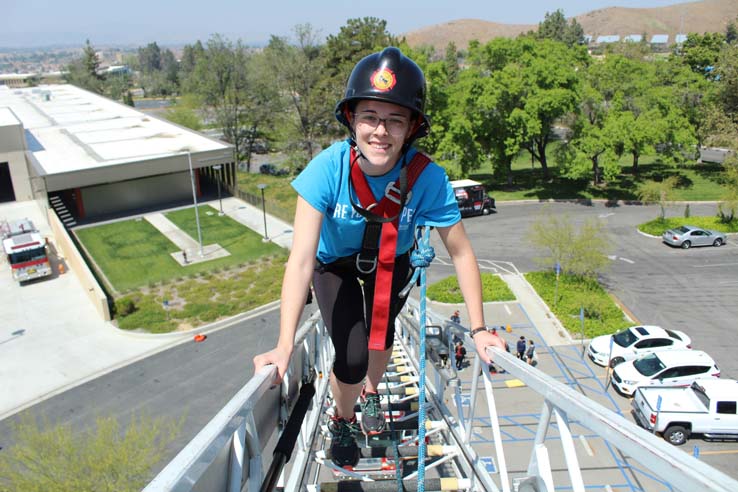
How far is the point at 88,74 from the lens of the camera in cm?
9169

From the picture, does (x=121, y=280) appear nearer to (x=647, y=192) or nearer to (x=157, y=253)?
(x=157, y=253)

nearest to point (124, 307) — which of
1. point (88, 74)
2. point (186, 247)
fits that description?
point (186, 247)

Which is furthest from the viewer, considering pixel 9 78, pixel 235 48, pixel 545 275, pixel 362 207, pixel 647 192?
pixel 9 78

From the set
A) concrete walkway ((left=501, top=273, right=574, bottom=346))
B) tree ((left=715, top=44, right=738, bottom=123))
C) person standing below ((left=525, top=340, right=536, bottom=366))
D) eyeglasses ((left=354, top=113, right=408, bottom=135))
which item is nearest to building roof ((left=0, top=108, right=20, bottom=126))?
concrete walkway ((left=501, top=273, right=574, bottom=346))

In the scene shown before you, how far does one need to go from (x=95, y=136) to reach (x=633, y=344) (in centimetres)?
4126

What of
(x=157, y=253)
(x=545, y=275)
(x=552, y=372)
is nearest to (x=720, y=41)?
(x=545, y=275)

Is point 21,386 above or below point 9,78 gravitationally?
below

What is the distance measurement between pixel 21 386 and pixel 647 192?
3252 cm

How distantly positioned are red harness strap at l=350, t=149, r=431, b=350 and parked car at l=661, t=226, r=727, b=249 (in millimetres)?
28339

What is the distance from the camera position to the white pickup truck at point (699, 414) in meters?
13.9

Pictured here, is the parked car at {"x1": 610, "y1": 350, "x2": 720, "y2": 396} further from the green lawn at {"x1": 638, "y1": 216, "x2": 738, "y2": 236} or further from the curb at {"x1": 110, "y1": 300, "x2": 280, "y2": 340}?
the green lawn at {"x1": 638, "y1": 216, "x2": 738, "y2": 236}

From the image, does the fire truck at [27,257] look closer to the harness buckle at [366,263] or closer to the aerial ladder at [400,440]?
the aerial ladder at [400,440]

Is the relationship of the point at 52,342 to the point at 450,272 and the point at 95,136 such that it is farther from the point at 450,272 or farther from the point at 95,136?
the point at 95,136

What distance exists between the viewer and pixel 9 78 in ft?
348
